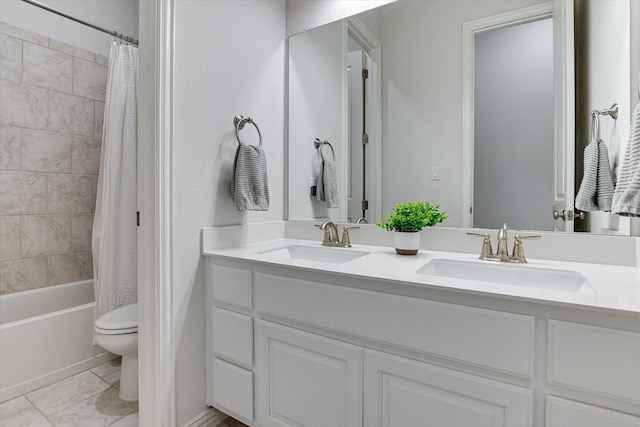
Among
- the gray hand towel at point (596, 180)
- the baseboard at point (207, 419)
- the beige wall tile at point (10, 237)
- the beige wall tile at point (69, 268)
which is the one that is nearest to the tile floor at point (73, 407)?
the baseboard at point (207, 419)

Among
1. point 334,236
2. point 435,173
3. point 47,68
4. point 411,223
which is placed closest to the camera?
point 411,223

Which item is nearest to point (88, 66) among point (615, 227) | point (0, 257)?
point (0, 257)

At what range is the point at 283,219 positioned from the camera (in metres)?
2.00

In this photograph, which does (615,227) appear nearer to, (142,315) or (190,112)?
(190,112)

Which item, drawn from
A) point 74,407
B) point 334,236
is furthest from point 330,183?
point 74,407

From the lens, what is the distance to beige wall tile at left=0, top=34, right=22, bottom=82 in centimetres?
199

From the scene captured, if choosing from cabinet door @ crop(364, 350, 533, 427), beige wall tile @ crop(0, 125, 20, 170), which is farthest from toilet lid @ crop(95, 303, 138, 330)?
cabinet door @ crop(364, 350, 533, 427)

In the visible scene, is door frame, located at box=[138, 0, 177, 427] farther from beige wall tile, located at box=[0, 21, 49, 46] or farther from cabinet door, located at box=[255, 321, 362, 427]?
beige wall tile, located at box=[0, 21, 49, 46]

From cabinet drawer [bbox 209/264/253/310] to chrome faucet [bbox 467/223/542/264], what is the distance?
951 mm

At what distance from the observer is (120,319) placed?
1.76 meters

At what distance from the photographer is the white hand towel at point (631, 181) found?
2.65ft

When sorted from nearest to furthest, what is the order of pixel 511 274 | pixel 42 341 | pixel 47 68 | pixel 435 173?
pixel 511 274 → pixel 435 173 → pixel 42 341 → pixel 47 68

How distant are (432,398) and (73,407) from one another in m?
1.75

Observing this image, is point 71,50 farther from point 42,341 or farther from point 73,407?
point 73,407
